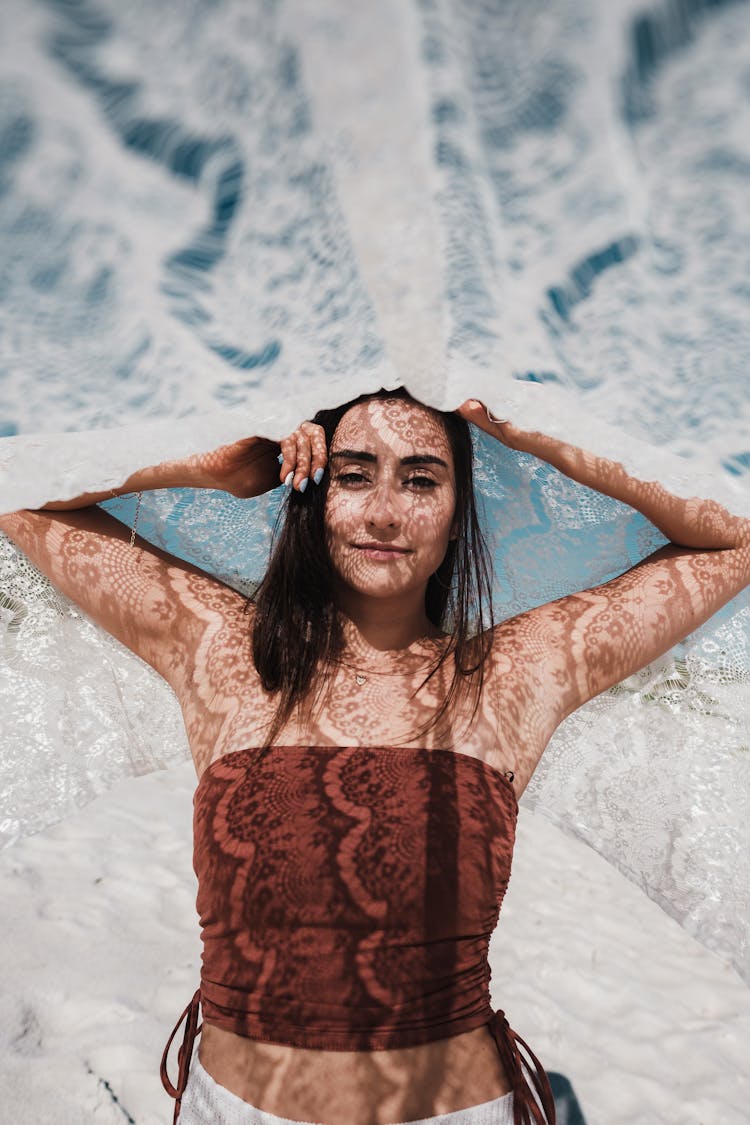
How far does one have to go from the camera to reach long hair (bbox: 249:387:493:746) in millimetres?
1605

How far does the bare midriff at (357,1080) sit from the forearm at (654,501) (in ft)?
4.19

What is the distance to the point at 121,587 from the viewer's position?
5.55 ft

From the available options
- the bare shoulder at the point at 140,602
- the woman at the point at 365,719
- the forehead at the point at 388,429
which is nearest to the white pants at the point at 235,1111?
the woman at the point at 365,719

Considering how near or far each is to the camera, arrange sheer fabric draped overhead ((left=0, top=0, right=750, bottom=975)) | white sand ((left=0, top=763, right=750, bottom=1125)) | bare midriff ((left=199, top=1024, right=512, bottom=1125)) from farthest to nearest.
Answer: white sand ((left=0, top=763, right=750, bottom=1125))
bare midriff ((left=199, top=1024, right=512, bottom=1125))
sheer fabric draped overhead ((left=0, top=0, right=750, bottom=975))

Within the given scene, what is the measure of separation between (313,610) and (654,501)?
37.2 inches

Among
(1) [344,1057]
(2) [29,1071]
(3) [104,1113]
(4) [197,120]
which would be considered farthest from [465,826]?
(2) [29,1071]

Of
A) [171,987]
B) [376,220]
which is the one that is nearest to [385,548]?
[376,220]

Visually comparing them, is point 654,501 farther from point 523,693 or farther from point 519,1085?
point 519,1085

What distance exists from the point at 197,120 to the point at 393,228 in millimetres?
212

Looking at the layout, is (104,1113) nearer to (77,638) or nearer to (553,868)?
(77,638)

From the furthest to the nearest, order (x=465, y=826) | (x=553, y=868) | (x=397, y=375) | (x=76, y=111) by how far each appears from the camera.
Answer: (x=553, y=868), (x=465, y=826), (x=397, y=375), (x=76, y=111)

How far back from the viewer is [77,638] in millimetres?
1913

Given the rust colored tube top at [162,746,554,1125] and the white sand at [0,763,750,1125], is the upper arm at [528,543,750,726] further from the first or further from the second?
the white sand at [0,763,750,1125]

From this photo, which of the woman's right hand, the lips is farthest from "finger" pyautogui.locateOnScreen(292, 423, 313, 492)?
the lips
